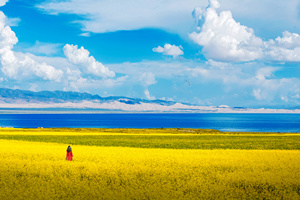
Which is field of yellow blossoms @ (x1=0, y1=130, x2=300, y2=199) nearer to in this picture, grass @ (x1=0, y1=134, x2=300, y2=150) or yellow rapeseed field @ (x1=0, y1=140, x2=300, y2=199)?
yellow rapeseed field @ (x1=0, y1=140, x2=300, y2=199)

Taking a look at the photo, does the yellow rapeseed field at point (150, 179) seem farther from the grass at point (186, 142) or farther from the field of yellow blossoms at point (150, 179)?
the grass at point (186, 142)

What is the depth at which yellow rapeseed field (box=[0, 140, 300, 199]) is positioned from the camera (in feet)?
60.7

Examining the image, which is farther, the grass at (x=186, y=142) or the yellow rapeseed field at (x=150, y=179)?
the grass at (x=186, y=142)

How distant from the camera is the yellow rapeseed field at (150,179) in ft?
60.7

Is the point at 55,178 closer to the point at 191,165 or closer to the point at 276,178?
the point at 191,165

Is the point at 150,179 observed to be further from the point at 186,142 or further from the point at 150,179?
the point at 186,142

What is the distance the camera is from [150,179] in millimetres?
22328

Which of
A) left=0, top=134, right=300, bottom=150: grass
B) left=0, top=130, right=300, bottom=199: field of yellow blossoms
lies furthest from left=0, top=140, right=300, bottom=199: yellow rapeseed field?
left=0, top=134, right=300, bottom=150: grass

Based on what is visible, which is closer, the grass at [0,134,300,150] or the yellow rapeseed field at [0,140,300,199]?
the yellow rapeseed field at [0,140,300,199]

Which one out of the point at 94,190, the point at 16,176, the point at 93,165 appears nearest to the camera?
the point at 94,190

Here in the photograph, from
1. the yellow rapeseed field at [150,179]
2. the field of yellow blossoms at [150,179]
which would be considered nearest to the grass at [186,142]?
the yellow rapeseed field at [150,179]

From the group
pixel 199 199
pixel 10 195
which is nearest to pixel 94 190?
pixel 10 195

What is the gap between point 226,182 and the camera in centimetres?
2178

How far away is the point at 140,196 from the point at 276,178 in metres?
10.6
